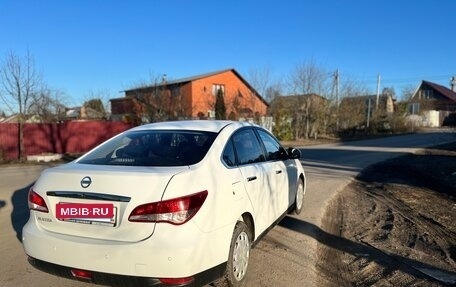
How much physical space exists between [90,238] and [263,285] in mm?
1759

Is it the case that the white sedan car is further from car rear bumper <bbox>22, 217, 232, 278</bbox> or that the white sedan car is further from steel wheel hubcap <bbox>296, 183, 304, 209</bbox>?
steel wheel hubcap <bbox>296, 183, 304, 209</bbox>

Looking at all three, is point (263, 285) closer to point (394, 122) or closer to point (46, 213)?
point (46, 213)

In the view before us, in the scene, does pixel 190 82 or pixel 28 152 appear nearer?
pixel 28 152

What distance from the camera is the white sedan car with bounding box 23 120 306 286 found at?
10.8ft

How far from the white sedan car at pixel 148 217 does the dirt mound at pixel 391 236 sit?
1391 millimetres

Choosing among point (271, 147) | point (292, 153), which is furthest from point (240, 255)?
point (292, 153)

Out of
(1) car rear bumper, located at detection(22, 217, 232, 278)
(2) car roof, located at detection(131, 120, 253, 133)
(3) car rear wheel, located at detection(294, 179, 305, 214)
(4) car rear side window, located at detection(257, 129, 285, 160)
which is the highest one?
(2) car roof, located at detection(131, 120, 253, 133)

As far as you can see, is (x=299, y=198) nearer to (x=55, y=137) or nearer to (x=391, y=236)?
(x=391, y=236)

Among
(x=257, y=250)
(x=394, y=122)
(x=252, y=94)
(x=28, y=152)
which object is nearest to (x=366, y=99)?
(x=394, y=122)

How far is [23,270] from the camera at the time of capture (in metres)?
4.56

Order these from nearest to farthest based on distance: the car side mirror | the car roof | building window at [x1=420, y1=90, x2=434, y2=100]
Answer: the car roof < the car side mirror < building window at [x1=420, y1=90, x2=434, y2=100]

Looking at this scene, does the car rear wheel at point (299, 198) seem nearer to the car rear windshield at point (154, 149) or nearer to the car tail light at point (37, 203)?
the car rear windshield at point (154, 149)

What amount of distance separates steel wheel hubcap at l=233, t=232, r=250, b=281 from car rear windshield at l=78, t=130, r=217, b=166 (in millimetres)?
890

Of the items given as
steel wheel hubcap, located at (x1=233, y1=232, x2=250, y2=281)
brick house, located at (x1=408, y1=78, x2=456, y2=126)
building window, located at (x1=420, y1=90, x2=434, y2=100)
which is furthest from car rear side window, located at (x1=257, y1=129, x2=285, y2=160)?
building window, located at (x1=420, y1=90, x2=434, y2=100)
